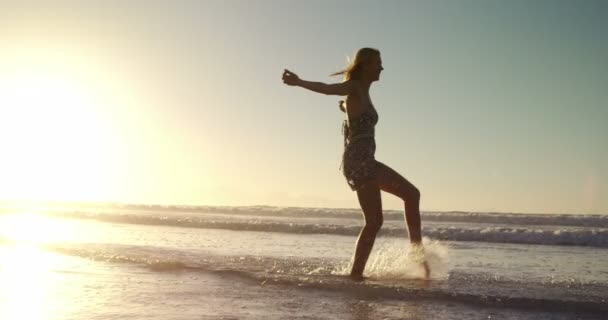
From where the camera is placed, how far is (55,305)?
12.5ft

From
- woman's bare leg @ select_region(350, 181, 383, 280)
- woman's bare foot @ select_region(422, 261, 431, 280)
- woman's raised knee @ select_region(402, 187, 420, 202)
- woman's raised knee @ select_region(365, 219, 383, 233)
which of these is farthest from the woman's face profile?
woman's bare foot @ select_region(422, 261, 431, 280)

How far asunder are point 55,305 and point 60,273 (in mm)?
1617

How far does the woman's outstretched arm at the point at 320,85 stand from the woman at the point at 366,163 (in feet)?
0.24

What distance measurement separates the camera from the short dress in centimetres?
523

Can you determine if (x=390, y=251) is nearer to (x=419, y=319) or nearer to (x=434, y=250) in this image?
(x=434, y=250)

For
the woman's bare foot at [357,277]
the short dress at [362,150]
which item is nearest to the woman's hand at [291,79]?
the short dress at [362,150]

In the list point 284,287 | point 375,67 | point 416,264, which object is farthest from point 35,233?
point 375,67

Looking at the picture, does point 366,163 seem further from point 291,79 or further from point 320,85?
point 291,79

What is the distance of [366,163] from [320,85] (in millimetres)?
849

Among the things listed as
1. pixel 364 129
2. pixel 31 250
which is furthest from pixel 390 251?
pixel 31 250

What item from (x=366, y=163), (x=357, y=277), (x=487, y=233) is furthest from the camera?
(x=487, y=233)

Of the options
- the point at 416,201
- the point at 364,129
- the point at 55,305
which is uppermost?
the point at 364,129

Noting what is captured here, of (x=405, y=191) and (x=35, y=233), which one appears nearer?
(x=405, y=191)

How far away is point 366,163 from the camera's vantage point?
5227 millimetres
